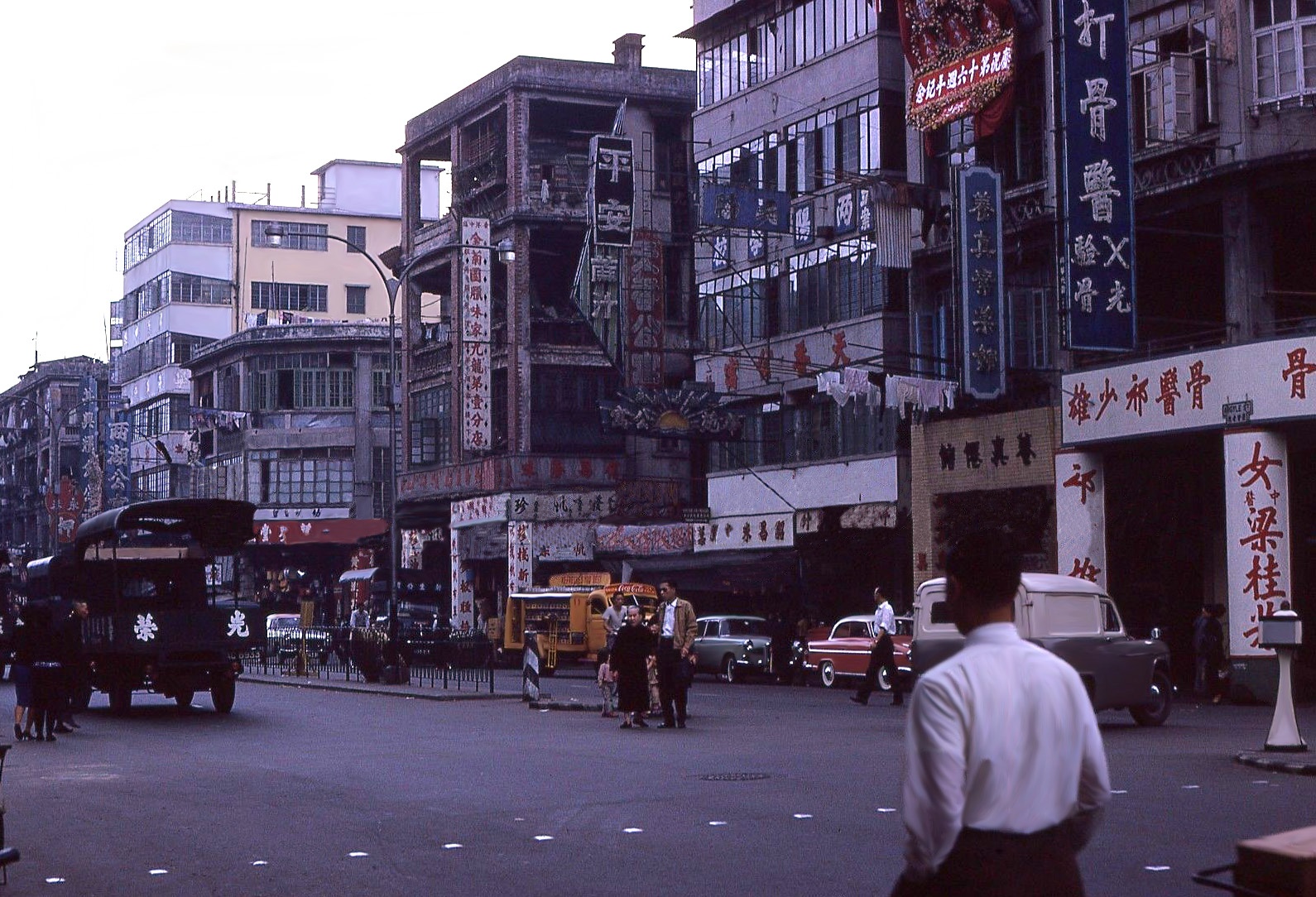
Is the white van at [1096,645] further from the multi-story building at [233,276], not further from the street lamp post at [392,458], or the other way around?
the multi-story building at [233,276]

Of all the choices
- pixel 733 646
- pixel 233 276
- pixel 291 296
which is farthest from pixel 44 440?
pixel 733 646

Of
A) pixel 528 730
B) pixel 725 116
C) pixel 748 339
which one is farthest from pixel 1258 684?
pixel 725 116

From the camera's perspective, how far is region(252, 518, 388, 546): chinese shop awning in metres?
80.4

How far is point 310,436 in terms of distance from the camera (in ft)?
273

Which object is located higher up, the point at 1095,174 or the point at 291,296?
the point at 291,296

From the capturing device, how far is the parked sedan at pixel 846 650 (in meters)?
35.5

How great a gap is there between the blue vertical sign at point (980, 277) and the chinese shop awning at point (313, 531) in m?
49.3

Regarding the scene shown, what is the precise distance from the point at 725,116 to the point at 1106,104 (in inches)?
710

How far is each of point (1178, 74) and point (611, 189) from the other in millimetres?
18661

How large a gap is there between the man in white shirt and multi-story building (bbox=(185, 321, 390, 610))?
256 ft

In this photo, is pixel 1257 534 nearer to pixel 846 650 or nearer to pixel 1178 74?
pixel 1178 74

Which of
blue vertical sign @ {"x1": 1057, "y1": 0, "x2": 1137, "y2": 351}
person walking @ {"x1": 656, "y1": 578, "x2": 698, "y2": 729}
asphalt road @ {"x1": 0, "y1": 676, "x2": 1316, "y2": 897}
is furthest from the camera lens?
blue vertical sign @ {"x1": 1057, "y1": 0, "x2": 1137, "y2": 351}

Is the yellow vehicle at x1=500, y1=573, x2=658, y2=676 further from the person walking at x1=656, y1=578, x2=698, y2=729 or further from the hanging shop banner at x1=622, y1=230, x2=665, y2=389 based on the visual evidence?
the person walking at x1=656, y1=578, x2=698, y2=729

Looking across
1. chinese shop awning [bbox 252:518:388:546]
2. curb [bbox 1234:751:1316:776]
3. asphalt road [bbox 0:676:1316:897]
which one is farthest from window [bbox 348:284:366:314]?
curb [bbox 1234:751:1316:776]
